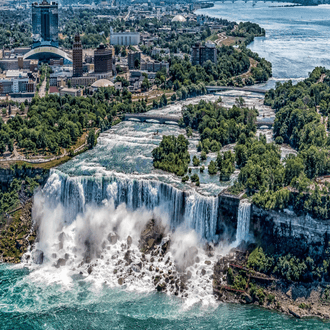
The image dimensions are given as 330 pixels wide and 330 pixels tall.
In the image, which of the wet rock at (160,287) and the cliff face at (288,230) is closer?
the wet rock at (160,287)

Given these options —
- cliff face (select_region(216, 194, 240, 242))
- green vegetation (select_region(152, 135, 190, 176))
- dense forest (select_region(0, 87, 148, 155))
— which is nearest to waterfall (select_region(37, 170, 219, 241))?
cliff face (select_region(216, 194, 240, 242))

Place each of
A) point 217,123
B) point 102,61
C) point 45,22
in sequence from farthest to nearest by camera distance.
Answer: point 45,22 < point 102,61 < point 217,123

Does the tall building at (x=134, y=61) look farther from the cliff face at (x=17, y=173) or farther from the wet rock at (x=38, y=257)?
the wet rock at (x=38, y=257)

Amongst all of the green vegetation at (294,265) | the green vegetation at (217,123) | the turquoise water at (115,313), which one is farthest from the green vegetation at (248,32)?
the turquoise water at (115,313)

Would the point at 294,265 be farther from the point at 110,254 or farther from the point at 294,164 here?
the point at 110,254

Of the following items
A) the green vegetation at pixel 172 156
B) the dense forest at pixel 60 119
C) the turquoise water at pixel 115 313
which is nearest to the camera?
the turquoise water at pixel 115 313

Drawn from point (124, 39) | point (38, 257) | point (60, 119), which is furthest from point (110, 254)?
point (124, 39)

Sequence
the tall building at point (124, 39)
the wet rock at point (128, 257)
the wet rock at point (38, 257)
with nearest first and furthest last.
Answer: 1. the wet rock at point (128, 257)
2. the wet rock at point (38, 257)
3. the tall building at point (124, 39)
